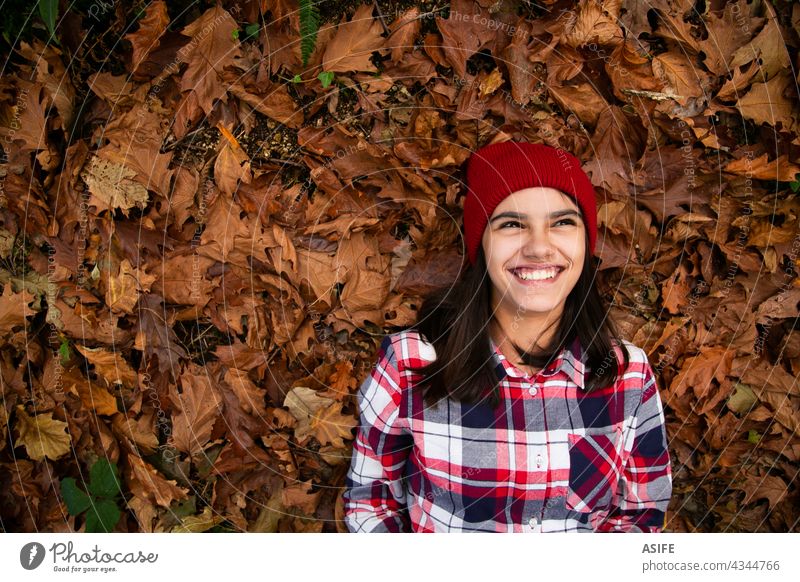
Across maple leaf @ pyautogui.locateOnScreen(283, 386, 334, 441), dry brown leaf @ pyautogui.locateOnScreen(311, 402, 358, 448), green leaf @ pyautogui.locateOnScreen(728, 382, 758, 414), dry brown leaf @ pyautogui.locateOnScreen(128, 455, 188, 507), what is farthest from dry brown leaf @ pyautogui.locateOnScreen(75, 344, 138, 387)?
green leaf @ pyautogui.locateOnScreen(728, 382, 758, 414)

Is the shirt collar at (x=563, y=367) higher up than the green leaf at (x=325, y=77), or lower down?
lower down

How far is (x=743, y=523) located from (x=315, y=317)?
6.48 feet

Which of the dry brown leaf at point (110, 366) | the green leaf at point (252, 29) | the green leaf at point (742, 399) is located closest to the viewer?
the green leaf at point (252, 29)

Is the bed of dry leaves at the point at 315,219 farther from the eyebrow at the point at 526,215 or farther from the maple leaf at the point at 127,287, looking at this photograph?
the eyebrow at the point at 526,215

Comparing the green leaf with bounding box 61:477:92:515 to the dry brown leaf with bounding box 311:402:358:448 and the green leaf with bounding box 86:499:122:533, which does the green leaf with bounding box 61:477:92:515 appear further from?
the dry brown leaf with bounding box 311:402:358:448

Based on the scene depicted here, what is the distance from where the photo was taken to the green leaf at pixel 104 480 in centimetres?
215

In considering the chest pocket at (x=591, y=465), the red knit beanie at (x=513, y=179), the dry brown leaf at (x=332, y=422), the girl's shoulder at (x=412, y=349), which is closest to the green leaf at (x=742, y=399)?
the chest pocket at (x=591, y=465)

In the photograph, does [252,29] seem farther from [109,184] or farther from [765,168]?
[765,168]

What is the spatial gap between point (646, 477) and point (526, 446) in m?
0.50

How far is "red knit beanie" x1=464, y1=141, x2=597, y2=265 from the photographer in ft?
5.62

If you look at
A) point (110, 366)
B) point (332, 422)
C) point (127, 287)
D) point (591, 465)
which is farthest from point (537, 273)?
point (110, 366)

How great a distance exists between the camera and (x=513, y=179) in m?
1.71

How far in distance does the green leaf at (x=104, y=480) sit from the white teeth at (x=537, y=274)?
1.73m

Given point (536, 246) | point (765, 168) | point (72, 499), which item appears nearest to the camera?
point (536, 246)
